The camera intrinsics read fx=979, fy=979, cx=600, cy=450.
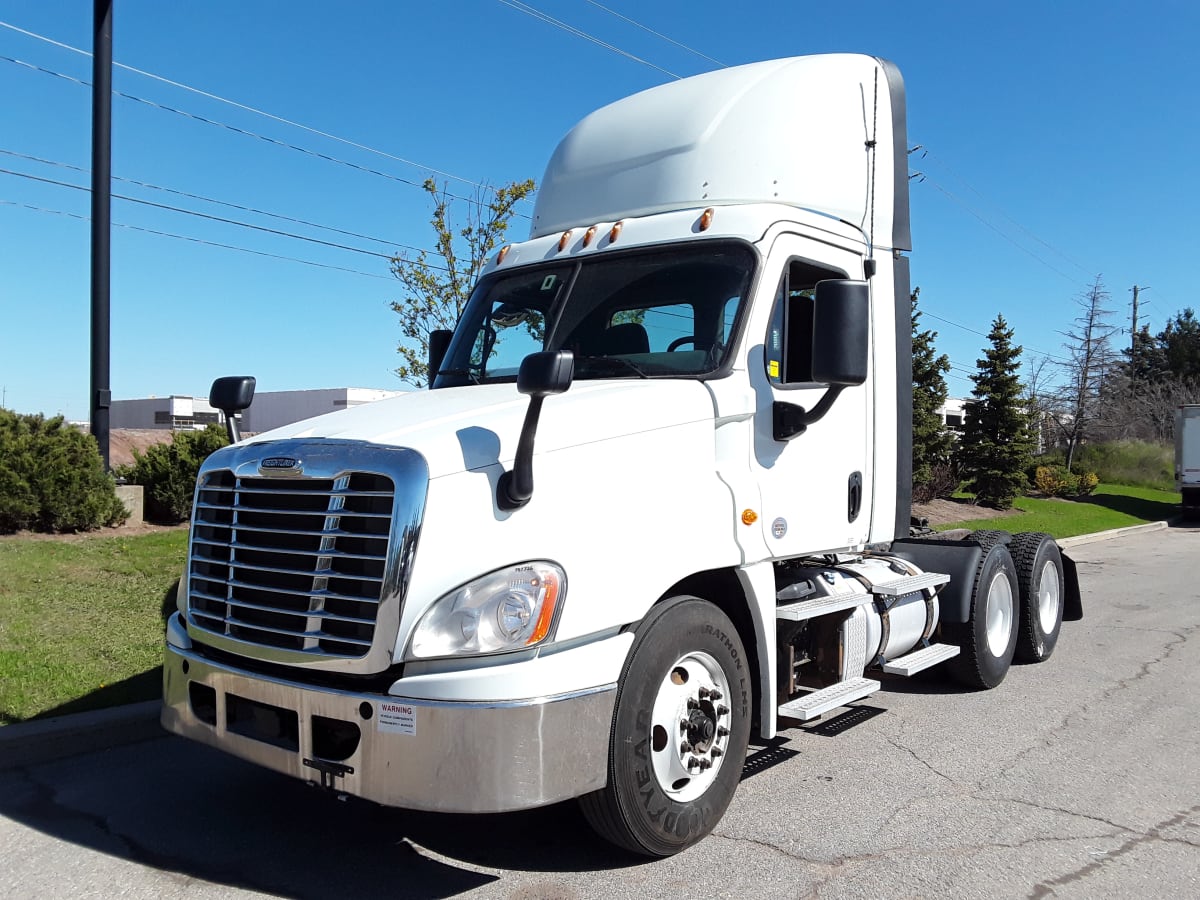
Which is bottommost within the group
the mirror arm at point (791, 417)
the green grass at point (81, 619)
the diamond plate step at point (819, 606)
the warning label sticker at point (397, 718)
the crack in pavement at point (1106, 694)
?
the crack in pavement at point (1106, 694)

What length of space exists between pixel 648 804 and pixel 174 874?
192 cm

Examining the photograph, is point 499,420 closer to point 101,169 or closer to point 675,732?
point 675,732

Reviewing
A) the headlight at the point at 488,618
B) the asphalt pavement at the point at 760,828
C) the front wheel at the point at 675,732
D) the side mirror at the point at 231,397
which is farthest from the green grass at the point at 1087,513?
the headlight at the point at 488,618

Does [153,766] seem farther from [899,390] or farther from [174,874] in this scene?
[899,390]

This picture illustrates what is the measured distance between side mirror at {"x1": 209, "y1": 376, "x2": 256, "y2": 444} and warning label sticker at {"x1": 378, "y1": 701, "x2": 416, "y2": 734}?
6.55ft

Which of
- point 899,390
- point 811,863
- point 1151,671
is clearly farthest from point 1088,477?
point 811,863

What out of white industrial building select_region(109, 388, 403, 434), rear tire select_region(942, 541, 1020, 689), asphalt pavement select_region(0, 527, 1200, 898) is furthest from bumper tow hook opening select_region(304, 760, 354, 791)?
white industrial building select_region(109, 388, 403, 434)

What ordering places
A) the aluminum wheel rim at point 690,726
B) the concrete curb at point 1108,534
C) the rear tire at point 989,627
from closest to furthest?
the aluminum wheel rim at point 690,726 → the rear tire at point 989,627 → the concrete curb at point 1108,534

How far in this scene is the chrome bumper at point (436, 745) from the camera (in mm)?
3359

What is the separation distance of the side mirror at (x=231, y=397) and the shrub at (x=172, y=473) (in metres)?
7.13

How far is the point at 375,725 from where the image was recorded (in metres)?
3.40

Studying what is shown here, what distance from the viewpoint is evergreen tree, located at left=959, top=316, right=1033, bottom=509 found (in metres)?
26.0

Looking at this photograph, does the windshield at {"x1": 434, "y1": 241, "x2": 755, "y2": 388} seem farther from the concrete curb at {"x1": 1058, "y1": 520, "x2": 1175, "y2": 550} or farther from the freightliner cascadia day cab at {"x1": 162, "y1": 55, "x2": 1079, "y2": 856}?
the concrete curb at {"x1": 1058, "y1": 520, "x2": 1175, "y2": 550}

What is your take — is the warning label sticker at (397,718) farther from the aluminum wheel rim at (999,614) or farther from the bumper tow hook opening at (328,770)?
the aluminum wheel rim at (999,614)
